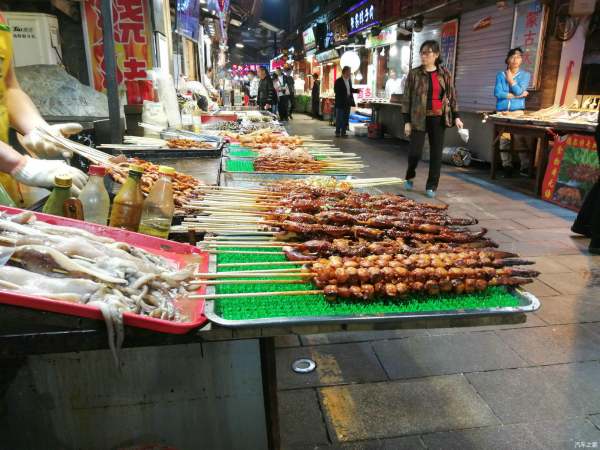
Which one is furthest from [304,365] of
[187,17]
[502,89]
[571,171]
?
[187,17]

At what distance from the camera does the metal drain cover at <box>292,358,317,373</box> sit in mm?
3488

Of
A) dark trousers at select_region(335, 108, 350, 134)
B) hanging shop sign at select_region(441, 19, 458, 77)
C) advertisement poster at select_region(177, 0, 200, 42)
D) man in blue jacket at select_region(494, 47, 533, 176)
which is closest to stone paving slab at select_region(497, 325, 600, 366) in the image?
man in blue jacket at select_region(494, 47, 533, 176)

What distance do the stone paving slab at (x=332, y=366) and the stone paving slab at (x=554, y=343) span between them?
1.29 meters

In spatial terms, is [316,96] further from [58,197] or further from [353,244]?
A: [58,197]

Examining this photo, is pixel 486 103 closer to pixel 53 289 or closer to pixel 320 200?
pixel 320 200

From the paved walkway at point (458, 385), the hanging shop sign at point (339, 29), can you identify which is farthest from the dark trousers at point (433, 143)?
the hanging shop sign at point (339, 29)

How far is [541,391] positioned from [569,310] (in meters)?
1.53

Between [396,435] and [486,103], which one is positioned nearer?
[396,435]

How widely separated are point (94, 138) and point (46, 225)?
3389 mm

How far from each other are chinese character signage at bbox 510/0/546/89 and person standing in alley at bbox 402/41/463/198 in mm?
3475

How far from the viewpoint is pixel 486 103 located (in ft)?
40.0

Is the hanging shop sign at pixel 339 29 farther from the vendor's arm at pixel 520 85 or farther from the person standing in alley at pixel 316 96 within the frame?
the vendor's arm at pixel 520 85

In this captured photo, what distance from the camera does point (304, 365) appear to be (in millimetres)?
3562

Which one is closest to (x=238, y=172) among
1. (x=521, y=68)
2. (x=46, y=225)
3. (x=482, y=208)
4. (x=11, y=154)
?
(x=11, y=154)
